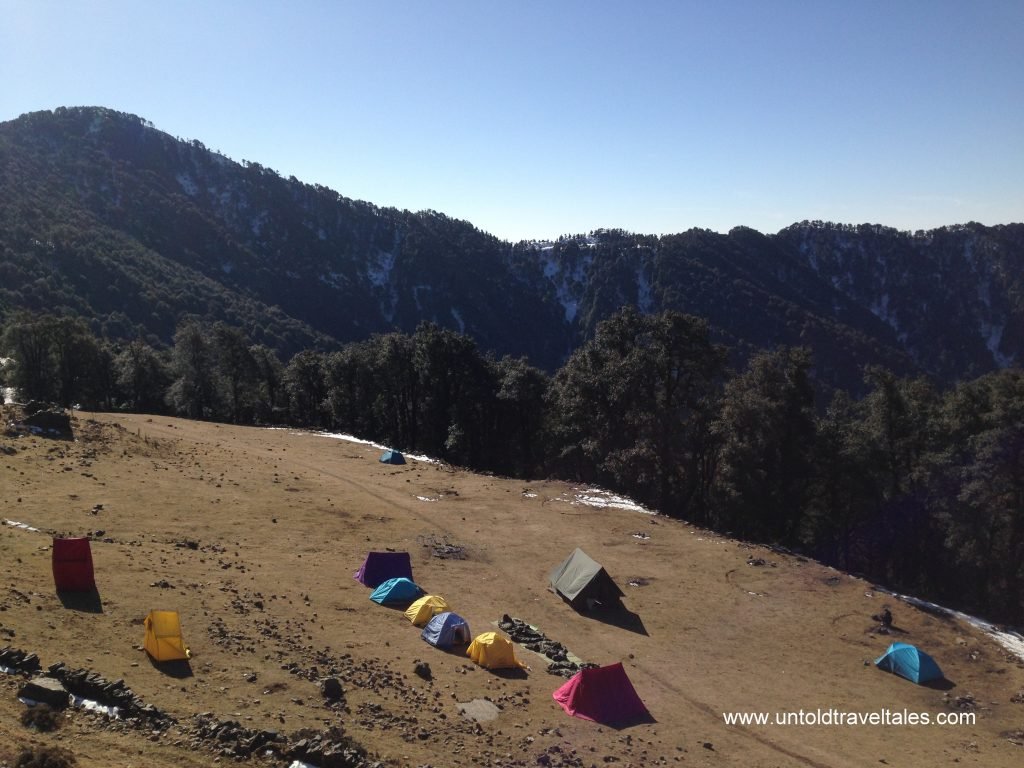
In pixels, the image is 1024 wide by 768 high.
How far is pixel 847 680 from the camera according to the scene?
21.9 metres

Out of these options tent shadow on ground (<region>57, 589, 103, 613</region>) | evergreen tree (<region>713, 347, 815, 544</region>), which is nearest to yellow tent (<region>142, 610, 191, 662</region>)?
tent shadow on ground (<region>57, 589, 103, 613</region>)

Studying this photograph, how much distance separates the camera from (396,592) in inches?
949

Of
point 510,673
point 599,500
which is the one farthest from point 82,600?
point 599,500

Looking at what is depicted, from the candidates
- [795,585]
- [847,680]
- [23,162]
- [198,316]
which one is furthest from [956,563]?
[23,162]

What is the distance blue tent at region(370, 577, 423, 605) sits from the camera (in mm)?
23891

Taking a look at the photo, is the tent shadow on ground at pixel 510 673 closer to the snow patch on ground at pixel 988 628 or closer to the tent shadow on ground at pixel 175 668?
the tent shadow on ground at pixel 175 668

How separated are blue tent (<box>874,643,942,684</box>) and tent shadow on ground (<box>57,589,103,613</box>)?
992 inches

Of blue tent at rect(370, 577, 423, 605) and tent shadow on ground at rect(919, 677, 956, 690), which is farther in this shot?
blue tent at rect(370, 577, 423, 605)

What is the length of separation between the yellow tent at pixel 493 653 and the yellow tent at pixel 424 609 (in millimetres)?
2682

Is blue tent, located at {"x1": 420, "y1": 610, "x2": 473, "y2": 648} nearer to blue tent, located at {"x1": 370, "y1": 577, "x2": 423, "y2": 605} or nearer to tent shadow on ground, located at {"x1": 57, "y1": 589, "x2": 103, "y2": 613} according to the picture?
blue tent, located at {"x1": 370, "y1": 577, "x2": 423, "y2": 605}

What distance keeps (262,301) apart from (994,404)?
193260 mm

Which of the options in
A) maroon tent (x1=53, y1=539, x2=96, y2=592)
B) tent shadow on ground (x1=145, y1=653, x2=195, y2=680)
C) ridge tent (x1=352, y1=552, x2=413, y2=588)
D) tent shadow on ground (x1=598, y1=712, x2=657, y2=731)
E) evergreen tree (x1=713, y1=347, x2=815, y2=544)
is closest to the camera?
tent shadow on ground (x1=145, y1=653, x2=195, y2=680)

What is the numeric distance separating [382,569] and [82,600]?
10.2 metres

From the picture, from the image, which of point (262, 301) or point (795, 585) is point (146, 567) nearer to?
point (795, 585)
